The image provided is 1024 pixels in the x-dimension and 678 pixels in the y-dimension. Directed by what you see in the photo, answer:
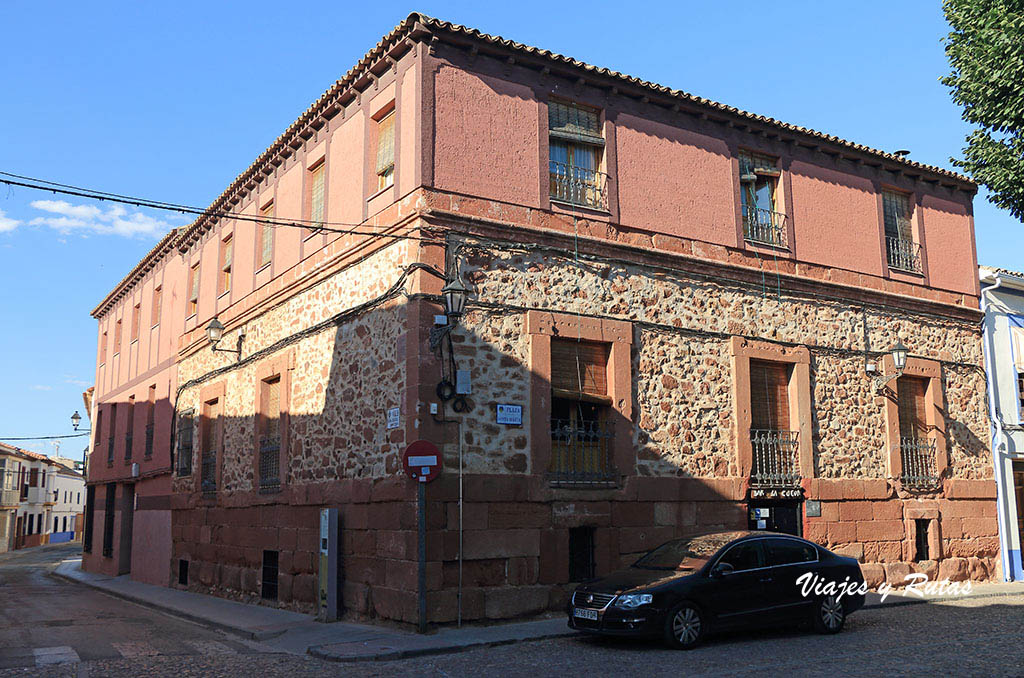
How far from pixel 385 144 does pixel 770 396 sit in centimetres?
778

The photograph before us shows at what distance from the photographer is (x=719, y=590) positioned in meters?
10.3

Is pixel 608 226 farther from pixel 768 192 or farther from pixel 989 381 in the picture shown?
pixel 989 381

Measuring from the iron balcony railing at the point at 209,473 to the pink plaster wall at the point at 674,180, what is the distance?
10.3m

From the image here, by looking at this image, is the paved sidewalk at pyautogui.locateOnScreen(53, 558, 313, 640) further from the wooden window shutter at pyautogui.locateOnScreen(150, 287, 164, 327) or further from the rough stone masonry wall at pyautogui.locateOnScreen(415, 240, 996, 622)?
the wooden window shutter at pyautogui.locateOnScreen(150, 287, 164, 327)

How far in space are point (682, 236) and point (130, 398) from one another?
18710mm

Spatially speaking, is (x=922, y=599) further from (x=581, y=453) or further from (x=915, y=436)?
(x=581, y=453)

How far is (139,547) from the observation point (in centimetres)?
2342

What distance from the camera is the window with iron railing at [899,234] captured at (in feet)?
58.9

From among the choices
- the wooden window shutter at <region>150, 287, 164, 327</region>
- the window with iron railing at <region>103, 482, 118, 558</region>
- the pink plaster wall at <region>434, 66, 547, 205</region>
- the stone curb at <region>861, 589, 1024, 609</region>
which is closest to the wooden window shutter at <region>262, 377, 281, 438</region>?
the pink plaster wall at <region>434, 66, 547, 205</region>

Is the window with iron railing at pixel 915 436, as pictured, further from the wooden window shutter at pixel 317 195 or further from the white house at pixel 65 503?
the white house at pixel 65 503

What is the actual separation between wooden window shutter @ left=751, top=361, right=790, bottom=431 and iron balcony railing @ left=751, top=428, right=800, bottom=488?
0.55 feet

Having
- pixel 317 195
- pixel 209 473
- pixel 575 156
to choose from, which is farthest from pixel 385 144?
pixel 209 473

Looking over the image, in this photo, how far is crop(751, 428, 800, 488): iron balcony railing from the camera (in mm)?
15062

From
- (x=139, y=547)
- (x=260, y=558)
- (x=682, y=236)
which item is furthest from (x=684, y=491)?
(x=139, y=547)
